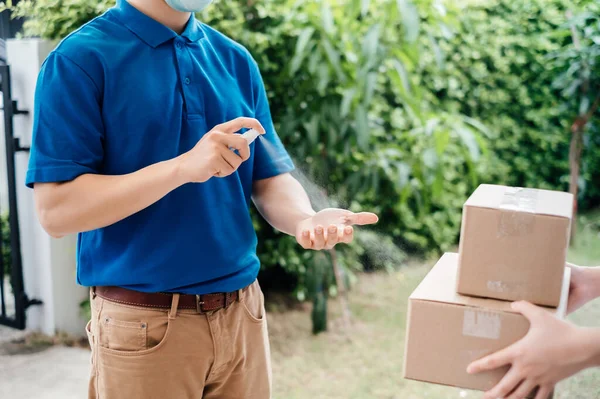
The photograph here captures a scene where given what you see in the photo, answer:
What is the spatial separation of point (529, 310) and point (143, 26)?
81cm

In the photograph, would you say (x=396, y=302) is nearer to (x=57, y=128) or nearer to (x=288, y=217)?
(x=288, y=217)

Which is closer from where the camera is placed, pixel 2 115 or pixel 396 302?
pixel 2 115

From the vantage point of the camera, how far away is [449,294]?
108cm

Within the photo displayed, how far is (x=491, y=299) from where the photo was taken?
1.06 metres

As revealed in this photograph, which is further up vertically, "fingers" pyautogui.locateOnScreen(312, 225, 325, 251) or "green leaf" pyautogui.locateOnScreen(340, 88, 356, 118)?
"green leaf" pyautogui.locateOnScreen(340, 88, 356, 118)

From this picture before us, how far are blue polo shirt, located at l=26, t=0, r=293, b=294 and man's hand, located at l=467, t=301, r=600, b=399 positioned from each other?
0.49 meters

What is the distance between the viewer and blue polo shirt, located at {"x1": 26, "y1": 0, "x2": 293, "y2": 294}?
970 millimetres

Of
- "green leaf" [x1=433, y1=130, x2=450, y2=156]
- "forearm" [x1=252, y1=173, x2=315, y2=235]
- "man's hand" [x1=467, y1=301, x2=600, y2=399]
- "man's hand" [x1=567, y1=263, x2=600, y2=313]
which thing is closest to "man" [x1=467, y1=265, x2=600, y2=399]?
"man's hand" [x1=467, y1=301, x2=600, y2=399]

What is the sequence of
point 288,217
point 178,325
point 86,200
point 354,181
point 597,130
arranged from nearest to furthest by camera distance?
1. point 86,200
2. point 178,325
3. point 288,217
4. point 354,181
5. point 597,130

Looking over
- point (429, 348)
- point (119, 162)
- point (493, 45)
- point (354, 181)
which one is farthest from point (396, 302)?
point (119, 162)

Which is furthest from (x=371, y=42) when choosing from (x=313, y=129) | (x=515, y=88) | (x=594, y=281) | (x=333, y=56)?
(x=515, y=88)

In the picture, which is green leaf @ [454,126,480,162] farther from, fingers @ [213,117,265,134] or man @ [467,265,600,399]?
fingers @ [213,117,265,134]

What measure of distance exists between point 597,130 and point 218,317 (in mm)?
3839

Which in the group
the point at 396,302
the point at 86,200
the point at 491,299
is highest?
the point at 86,200
